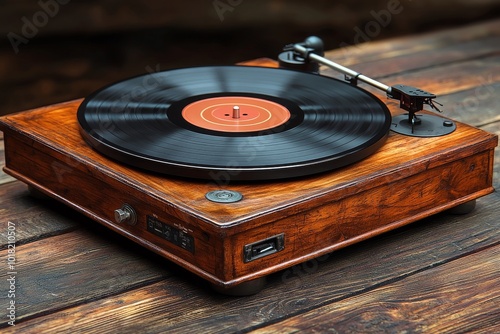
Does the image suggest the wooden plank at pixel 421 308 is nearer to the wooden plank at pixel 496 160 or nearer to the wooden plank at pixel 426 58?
the wooden plank at pixel 496 160

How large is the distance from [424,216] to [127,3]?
1298mm

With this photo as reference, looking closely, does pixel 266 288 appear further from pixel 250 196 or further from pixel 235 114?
pixel 235 114

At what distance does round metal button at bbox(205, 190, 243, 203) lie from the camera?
161 centimetres

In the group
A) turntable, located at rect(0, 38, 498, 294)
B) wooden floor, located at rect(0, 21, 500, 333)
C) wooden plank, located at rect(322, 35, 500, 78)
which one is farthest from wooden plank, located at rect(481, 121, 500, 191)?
wooden plank, located at rect(322, 35, 500, 78)

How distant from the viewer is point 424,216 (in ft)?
5.98

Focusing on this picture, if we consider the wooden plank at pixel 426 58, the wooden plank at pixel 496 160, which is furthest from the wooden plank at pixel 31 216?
the wooden plank at pixel 426 58

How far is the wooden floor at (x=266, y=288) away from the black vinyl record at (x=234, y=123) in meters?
0.16

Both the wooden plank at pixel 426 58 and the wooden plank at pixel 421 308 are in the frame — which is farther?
the wooden plank at pixel 426 58

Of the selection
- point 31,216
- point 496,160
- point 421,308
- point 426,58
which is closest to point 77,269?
point 31,216

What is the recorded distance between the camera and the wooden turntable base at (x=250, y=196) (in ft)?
5.20

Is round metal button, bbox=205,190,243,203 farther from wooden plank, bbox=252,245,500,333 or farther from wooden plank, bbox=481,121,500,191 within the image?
wooden plank, bbox=481,121,500,191

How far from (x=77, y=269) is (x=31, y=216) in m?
0.24

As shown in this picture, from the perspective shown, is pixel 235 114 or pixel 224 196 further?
pixel 235 114

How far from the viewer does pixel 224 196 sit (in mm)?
1628
